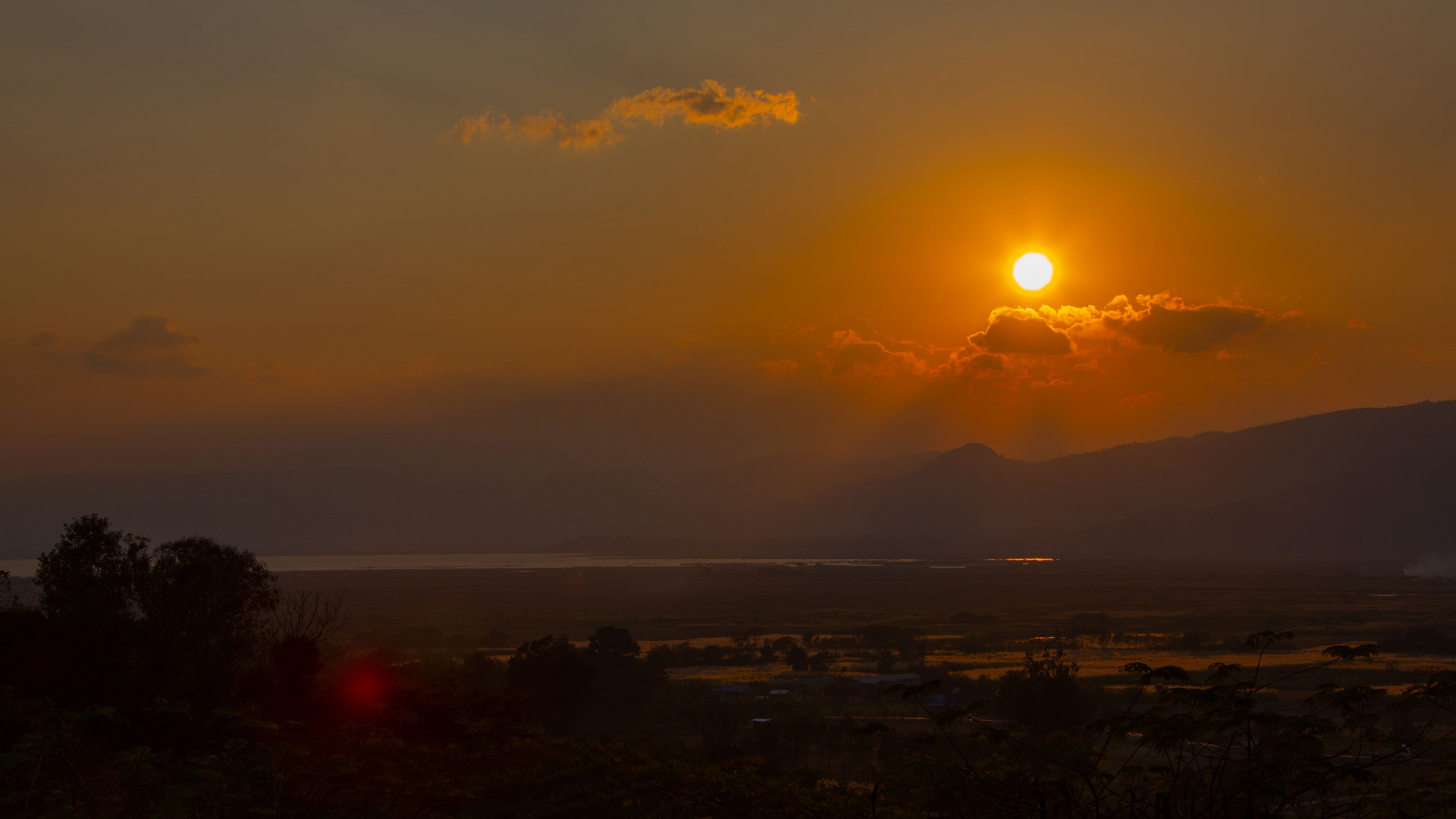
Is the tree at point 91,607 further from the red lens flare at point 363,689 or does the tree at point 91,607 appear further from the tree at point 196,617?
the red lens flare at point 363,689

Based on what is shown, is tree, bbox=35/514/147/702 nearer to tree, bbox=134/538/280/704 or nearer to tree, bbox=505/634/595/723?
tree, bbox=134/538/280/704

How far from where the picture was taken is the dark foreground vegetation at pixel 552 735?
8422mm

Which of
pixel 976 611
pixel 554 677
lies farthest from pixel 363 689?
pixel 976 611

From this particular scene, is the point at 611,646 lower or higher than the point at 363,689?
lower

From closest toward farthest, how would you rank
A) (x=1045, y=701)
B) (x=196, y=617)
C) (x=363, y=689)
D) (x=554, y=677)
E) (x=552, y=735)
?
(x=363, y=689)
(x=196, y=617)
(x=552, y=735)
(x=1045, y=701)
(x=554, y=677)

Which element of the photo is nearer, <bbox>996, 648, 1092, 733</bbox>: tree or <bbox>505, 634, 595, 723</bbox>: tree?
<bbox>996, 648, 1092, 733</bbox>: tree

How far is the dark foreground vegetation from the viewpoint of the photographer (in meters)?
8.42

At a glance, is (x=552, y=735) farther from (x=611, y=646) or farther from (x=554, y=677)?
(x=611, y=646)

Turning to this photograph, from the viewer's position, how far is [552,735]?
28.0 m

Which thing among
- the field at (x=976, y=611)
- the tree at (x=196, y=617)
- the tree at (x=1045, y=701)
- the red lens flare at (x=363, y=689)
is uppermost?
the tree at (x=196, y=617)

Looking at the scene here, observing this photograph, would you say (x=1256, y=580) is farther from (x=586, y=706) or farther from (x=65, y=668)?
(x=65, y=668)

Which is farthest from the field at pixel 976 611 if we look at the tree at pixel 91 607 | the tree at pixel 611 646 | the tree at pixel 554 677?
the tree at pixel 91 607

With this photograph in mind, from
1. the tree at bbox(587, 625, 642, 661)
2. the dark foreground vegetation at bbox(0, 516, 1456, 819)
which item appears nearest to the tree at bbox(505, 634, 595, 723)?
the dark foreground vegetation at bbox(0, 516, 1456, 819)

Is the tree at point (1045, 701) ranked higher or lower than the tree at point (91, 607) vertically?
lower
